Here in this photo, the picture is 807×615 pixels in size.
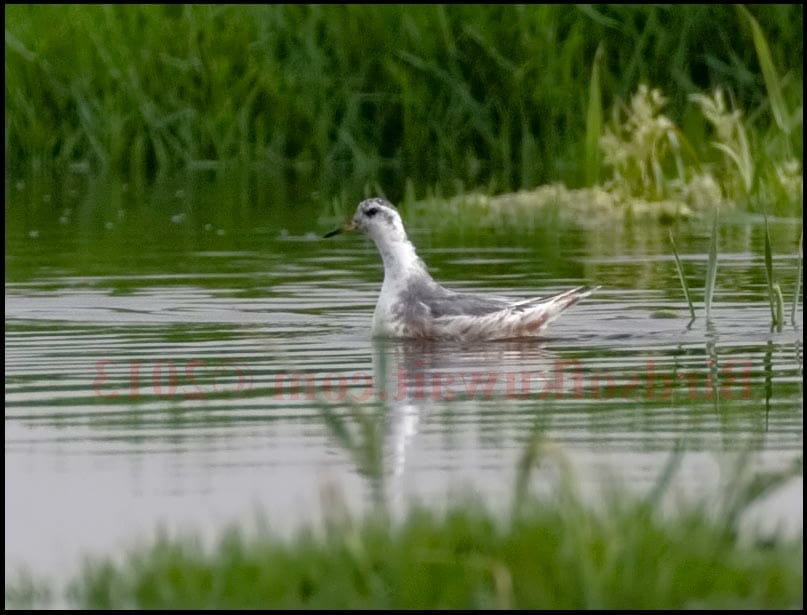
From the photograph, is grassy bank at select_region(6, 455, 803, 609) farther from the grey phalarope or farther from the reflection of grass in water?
the grey phalarope

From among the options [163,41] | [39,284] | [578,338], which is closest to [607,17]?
[163,41]

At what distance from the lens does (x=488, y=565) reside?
577cm

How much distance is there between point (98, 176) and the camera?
87.9 feet

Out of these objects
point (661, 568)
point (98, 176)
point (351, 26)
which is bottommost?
point (661, 568)

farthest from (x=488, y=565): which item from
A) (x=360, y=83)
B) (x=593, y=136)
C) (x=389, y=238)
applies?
(x=360, y=83)

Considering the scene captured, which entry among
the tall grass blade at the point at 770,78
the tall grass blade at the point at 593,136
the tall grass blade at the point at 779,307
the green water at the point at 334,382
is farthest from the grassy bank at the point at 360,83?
the tall grass blade at the point at 779,307

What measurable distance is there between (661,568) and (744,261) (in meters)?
11.0

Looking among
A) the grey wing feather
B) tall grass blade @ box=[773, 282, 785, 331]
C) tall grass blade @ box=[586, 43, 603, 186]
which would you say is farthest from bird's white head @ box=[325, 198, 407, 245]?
tall grass blade @ box=[586, 43, 603, 186]

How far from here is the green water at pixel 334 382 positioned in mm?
7465

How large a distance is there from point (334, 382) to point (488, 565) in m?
4.88

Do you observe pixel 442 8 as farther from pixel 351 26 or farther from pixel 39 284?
pixel 39 284

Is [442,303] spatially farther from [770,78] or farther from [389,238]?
[770,78]

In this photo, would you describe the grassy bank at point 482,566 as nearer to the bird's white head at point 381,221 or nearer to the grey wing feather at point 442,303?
the grey wing feather at point 442,303

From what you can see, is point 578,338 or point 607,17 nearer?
point 578,338
